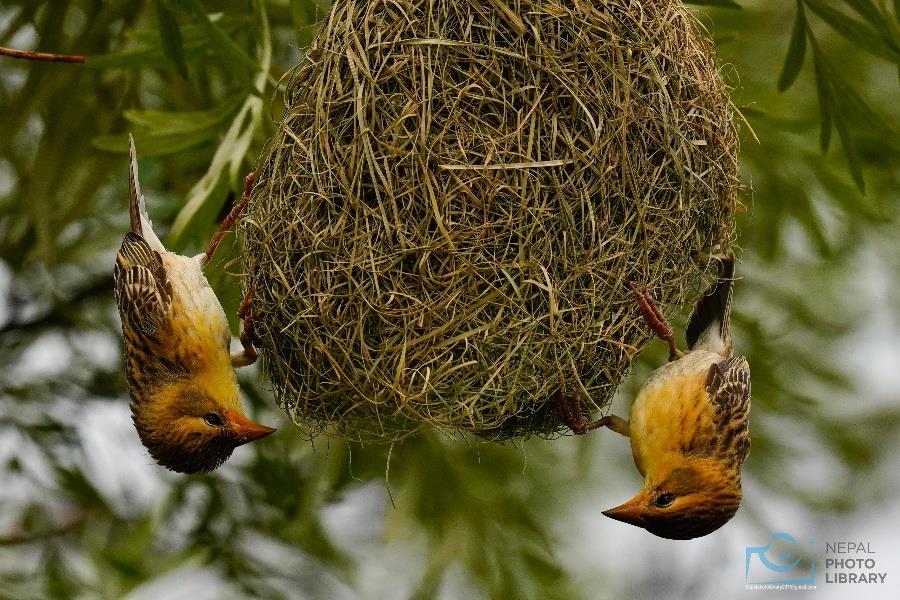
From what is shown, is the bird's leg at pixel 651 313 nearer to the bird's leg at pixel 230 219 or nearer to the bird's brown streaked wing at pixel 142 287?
the bird's leg at pixel 230 219

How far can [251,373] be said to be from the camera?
468cm

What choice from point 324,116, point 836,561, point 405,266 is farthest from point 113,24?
point 836,561

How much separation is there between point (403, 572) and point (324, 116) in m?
2.71

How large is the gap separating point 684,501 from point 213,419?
→ 125 cm

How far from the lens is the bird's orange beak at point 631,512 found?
3.01m

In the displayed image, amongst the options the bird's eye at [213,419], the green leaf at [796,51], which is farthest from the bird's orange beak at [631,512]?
the green leaf at [796,51]

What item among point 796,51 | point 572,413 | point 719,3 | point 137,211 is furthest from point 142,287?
point 796,51

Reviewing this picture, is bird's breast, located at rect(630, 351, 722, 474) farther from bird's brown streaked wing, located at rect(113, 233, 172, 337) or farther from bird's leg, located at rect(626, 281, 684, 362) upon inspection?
bird's brown streaked wing, located at rect(113, 233, 172, 337)

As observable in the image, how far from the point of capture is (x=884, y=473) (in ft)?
19.8

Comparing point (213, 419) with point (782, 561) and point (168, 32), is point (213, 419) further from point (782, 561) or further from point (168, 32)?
point (782, 561)

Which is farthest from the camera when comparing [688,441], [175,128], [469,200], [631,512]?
[175,128]

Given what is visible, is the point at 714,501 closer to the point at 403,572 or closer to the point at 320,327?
the point at 320,327

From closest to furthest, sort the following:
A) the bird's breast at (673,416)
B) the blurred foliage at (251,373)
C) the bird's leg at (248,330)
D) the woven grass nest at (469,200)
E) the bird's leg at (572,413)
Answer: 1. the woven grass nest at (469,200)
2. the bird's leg at (572,413)
3. the bird's leg at (248,330)
4. the bird's breast at (673,416)
5. the blurred foliage at (251,373)

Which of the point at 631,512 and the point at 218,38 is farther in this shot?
the point at 631,512
